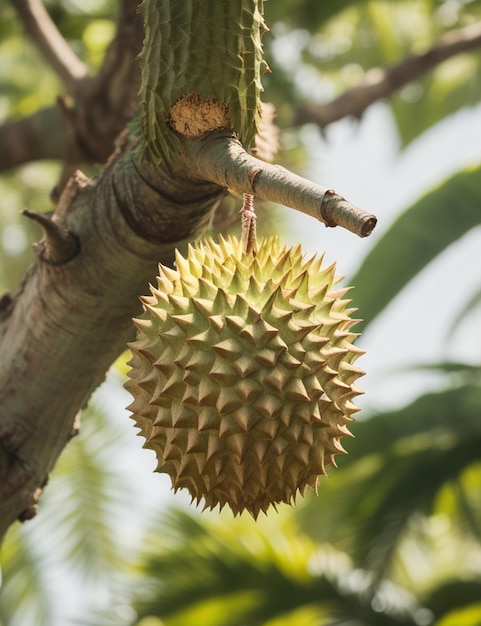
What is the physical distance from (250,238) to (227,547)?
4.35 m

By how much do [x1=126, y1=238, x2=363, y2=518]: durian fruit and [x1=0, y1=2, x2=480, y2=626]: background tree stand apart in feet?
9.57

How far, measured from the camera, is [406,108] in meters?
8.33

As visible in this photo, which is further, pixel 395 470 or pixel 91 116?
pixel 395 470

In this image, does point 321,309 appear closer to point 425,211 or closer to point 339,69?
point 425,211

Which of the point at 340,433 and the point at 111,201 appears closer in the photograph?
the point at 340,433

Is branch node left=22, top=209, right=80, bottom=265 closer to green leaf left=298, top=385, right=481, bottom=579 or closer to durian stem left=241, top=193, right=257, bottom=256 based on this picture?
durian stem left=241, top=193, right=257, bottom=256

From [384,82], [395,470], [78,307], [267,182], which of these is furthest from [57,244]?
[395,470]

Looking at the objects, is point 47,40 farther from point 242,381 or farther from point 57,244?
point 242,381

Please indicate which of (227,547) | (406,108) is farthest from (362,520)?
(406,108)

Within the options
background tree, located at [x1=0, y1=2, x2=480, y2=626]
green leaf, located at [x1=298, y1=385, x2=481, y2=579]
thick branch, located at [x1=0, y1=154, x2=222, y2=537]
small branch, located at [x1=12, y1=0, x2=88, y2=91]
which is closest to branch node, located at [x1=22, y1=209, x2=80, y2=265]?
thick branch, located at [x1=0, y1=154, x2=222, y2=537]

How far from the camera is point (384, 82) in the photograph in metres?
4.20

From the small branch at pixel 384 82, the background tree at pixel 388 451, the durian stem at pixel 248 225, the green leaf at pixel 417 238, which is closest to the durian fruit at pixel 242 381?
the durian stem at pixel 248 225

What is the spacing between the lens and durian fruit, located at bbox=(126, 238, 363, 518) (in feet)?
4.52

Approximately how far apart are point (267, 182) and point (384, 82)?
312 cm
